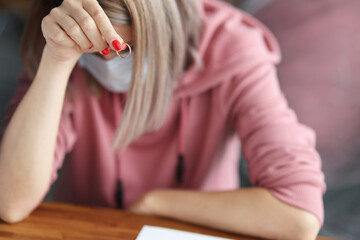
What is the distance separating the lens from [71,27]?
47cm

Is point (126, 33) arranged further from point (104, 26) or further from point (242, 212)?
point (242, 212)

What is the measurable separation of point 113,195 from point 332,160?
22.6 inches

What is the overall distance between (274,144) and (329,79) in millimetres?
454

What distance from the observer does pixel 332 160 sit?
977 mm

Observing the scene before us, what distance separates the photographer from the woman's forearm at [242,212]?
540mm

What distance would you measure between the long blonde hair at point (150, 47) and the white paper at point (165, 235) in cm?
18

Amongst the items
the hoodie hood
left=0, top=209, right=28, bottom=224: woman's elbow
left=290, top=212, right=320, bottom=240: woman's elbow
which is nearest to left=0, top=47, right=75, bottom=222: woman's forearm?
left=0, top=209, right=28, bottom=224: woman's elbow

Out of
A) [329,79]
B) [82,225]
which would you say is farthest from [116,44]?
[329,79]

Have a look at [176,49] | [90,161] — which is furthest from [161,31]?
[90,161]

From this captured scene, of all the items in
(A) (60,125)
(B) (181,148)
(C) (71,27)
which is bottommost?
(B) (181,148)

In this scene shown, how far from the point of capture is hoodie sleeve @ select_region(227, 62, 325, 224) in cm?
56

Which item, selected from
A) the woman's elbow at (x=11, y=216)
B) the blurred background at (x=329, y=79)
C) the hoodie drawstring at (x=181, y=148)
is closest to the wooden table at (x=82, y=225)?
the woman's elbow at (x=11, y=216)

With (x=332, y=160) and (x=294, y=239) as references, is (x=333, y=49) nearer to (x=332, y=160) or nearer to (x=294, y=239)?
(x=332, y=160)

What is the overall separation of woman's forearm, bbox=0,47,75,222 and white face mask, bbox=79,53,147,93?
63mm
